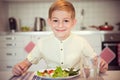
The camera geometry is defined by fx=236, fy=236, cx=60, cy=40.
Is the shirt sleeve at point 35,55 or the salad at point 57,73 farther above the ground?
the shirt sleeve at point 35,55

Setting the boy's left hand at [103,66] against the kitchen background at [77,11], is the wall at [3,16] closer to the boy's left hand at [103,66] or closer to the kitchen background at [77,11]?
the kitchen background at [77,11]

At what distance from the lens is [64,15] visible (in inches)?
25.1

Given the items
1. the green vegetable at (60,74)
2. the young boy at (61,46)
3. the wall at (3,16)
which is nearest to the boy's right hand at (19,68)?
the young boy at (61,46)

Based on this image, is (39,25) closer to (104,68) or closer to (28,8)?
(28,8)

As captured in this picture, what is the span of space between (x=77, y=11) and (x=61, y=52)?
3.60ft

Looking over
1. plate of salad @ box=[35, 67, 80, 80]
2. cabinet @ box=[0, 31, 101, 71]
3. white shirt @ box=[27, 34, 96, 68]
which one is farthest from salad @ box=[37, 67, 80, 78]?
cabinet @ box=[0, 31, 101, 71]

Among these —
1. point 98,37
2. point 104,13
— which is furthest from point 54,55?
point 104,13

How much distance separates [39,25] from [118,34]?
1.86 feet

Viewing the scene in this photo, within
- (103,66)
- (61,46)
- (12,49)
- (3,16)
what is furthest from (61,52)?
(3,16)

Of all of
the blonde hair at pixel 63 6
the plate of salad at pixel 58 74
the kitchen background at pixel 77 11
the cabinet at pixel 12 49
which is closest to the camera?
the plate of salad at pixel 58 74

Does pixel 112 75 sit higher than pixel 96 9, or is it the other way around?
pixel 96 9

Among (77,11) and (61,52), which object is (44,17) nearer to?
(77,11)

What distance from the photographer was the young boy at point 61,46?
64 centimetres

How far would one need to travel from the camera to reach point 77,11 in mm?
1767
